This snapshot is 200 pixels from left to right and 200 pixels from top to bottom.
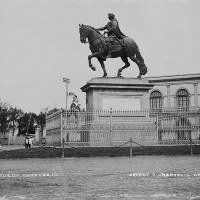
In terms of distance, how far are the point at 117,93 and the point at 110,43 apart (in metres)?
2.75

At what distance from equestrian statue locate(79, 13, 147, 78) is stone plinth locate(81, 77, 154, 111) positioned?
841 mm

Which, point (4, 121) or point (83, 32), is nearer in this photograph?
point (83, 32)

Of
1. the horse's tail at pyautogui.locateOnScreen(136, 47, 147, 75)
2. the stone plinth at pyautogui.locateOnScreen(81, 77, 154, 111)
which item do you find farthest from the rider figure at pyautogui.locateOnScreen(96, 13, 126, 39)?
the stone plinth at pyautogui.locateOnScreen(81, 77, 154, 111)

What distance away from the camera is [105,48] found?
867 inches

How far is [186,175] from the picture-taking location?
9016 mm

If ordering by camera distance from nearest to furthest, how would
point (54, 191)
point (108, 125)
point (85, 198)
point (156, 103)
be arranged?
point (85, 198)
point (54, 191)
point (108, 125)
point (156, 103)

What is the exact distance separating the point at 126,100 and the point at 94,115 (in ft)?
7.43

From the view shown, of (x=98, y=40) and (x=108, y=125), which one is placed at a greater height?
(x=98, y=40)

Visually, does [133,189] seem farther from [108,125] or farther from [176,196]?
[108,125]

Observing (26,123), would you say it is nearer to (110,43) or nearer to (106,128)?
(110,43)

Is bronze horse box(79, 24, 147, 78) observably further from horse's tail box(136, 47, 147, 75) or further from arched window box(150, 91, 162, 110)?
arched window box(150, 91, 162, 110)

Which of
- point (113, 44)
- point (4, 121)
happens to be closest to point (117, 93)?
point (113, 44)

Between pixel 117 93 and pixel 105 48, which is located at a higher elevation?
pixel 105 48

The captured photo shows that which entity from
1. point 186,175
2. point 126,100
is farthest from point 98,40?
point 186,175
